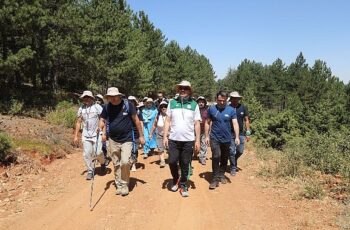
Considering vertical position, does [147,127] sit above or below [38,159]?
above

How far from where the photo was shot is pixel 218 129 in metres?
8.22

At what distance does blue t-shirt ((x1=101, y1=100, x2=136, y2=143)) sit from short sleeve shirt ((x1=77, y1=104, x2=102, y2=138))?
133cm

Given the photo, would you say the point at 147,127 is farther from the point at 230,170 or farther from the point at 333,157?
the point at 333,157

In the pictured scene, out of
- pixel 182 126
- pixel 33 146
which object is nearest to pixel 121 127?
pixel 182 126

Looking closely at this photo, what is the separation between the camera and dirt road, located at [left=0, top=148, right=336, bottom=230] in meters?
6.17

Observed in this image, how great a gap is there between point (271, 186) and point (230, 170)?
1.52 meters

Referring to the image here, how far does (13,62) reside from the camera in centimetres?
1639

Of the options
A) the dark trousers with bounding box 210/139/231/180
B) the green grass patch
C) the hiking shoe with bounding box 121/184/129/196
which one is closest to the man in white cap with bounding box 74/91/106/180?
the hiking shoe with bounding box 121/184/129/196

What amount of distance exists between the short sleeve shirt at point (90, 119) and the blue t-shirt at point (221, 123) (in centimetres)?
270

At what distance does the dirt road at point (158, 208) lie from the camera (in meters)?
6.17

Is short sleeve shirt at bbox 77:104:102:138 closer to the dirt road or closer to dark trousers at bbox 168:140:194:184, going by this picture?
the dirt road

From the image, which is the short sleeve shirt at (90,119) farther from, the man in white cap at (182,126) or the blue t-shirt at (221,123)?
the blue t-shirt at (221,123)

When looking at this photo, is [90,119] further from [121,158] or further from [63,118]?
[63,118]

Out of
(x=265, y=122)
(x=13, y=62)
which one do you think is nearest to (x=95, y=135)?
(x=13, y=62)
